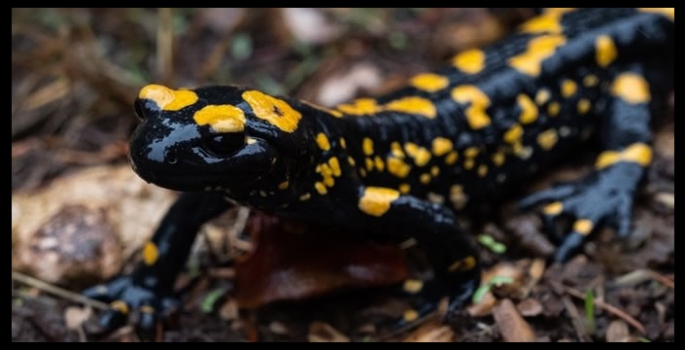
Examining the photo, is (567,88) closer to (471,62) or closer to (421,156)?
(471,62)

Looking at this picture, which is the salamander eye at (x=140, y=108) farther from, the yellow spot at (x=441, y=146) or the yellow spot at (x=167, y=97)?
the yellow spot at (x=441, y=146)

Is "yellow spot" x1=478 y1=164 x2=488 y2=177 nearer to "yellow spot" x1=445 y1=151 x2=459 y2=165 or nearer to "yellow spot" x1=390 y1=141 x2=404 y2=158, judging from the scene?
"yellow spot" x1=445 y1=151 x2=459 y2=165

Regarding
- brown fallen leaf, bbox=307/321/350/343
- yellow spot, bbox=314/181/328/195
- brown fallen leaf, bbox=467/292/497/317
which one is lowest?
brown fallen leaf, bbox=307/321/350/343

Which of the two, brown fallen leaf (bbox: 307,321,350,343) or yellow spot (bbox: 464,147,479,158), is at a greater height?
yellow spot (bbox: 464,147,479,158)

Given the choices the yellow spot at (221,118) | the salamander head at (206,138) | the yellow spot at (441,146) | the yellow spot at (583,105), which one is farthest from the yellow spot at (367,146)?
the yellow spot at (583,105)

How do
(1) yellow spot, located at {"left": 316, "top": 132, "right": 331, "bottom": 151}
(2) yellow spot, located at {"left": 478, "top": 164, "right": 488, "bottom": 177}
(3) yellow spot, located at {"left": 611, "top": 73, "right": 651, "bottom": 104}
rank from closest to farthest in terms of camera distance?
(1) yellow spot, located at {"left": 316, "top": 132, "right": 331, "bottom": 151} → (2) yellow spot, located at {"left": 478, "top": 164, "right": 488, "bottom": 177} → (3) yellow spot, located at {"left": 611, "top": 73, "right": 651, "bottom": 104}

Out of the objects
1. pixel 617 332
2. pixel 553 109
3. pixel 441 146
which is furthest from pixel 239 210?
pixel 617 332

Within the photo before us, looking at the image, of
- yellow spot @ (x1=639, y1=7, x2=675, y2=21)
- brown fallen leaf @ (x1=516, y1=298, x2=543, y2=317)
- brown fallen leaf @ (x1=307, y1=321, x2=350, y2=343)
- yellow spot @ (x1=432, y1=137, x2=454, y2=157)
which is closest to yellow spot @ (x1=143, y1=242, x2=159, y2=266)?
brown fallen leaf @ (x1=307, y1=321, x2=350, y2=343)

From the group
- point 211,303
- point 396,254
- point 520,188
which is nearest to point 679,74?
point 520,188
